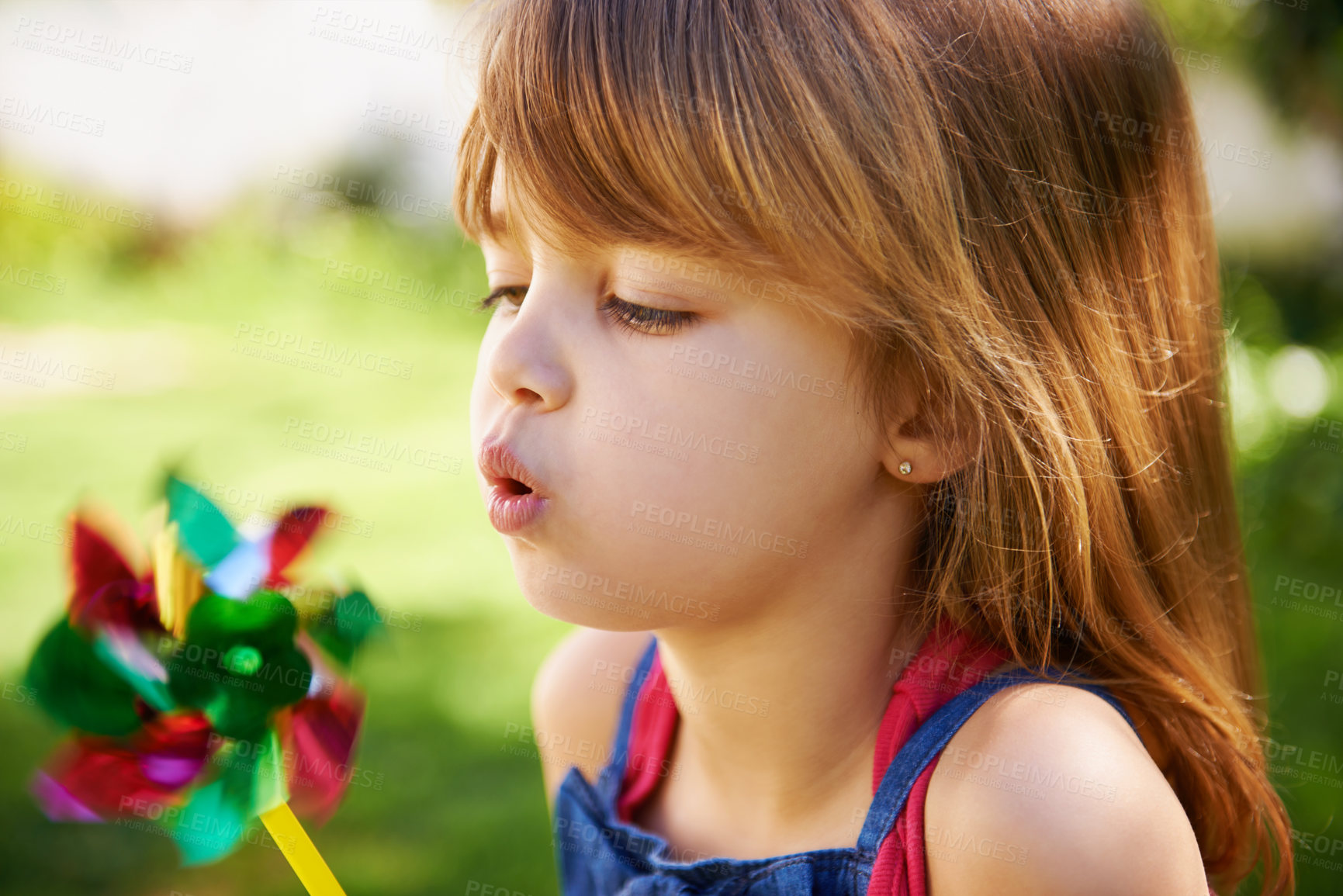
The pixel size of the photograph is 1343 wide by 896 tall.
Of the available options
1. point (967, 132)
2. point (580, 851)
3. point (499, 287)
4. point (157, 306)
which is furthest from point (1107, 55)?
point (157, 306)

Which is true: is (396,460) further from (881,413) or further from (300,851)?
(881,413)

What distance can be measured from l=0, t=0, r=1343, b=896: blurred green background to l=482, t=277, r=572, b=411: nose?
0.97 ft

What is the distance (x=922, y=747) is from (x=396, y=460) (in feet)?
15.0

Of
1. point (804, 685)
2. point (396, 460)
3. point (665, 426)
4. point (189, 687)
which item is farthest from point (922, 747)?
point (396, 460)

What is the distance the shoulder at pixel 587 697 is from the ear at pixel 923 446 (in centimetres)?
48

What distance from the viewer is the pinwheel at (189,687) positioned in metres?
0.97

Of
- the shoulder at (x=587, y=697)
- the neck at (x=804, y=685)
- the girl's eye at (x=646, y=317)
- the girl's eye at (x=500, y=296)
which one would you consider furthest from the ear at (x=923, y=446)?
the shoulder at (x=587, y=697)

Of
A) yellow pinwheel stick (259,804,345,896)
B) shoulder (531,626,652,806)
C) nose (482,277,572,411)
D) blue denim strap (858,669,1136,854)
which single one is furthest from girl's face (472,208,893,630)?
shoulder (531,626,652,806)

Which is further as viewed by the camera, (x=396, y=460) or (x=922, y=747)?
(x=396, y=460)

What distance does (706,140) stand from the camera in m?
0.85

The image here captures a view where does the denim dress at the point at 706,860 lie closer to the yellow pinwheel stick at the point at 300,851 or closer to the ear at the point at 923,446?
the ear at the point at 923,446

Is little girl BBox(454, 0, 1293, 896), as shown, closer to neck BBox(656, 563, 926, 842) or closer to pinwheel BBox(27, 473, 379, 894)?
neck BBox(656, 563, 926, 842)

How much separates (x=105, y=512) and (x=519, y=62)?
0.57 meters

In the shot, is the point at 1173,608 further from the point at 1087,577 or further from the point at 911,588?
the point at 911,588
